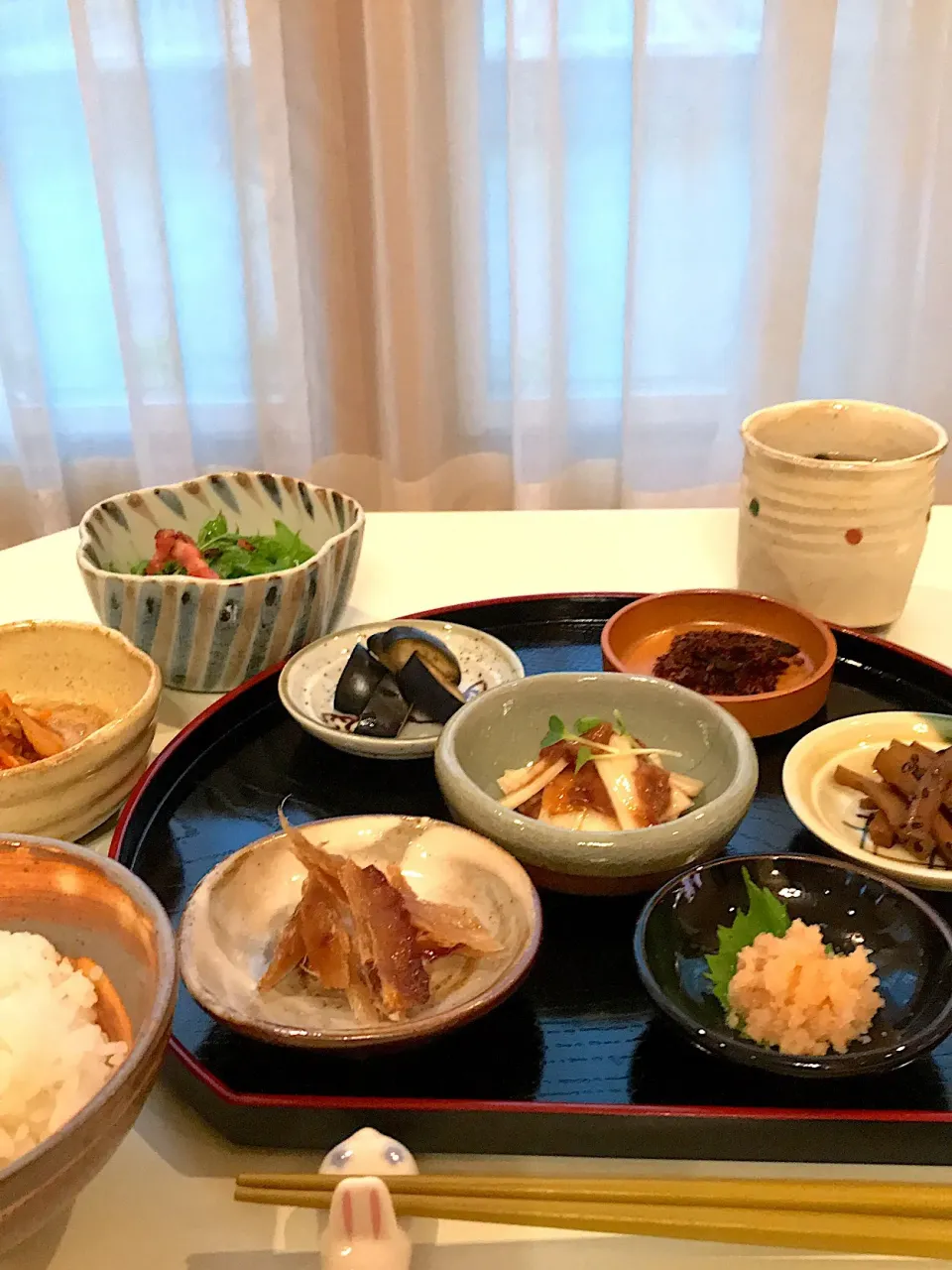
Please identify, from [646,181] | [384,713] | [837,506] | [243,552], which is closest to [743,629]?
[837,506]

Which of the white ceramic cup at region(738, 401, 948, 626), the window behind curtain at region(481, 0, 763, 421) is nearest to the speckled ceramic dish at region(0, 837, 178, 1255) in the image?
the white ceramic cup at region(738, 401, 948, 626)

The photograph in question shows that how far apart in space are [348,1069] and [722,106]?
225 cm

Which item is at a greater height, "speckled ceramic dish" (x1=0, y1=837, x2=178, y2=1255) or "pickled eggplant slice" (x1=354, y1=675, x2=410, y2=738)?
"speckled ceramic dish" (x1=0, y1=837, x2=178, y2=1255)

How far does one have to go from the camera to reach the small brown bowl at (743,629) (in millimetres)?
1255

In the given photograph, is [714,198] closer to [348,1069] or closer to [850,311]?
[850,311]

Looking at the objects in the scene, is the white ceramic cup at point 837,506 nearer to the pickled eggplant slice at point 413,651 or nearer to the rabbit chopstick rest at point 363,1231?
the pickled eggplant slice at point 413,651

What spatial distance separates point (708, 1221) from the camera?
2.32 ft

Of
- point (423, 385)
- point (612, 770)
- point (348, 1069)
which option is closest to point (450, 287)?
point (423, 385)

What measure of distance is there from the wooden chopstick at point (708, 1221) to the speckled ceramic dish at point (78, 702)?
461 mm

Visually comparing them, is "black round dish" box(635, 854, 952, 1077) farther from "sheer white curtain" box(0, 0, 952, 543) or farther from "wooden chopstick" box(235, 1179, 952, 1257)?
"sheer white curtain" box(0, 0, 952, 543)

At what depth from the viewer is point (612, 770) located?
1.14 metres

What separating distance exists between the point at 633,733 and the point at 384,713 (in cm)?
29

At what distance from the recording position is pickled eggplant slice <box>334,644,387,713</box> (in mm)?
1283

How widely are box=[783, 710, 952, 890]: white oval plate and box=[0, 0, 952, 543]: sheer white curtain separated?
5.05 ft
